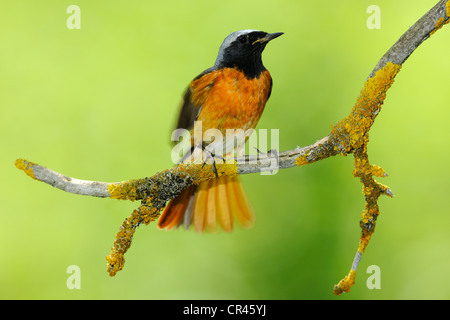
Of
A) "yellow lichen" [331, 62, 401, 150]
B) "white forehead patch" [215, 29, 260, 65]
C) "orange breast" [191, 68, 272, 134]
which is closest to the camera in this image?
"yellow lichen" [331, 62, 401, 150]

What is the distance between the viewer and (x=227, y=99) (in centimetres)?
326

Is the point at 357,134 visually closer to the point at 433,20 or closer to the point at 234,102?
the point at 433,20

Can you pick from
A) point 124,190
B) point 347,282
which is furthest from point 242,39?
point 347,282

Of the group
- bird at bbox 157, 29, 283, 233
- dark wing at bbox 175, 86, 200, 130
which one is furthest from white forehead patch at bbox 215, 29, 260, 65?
dark wing at bbox 175, 86, 200, 130

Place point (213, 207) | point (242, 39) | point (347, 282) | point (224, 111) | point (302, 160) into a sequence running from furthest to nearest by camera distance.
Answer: point (213, 207), point (242, 39), point (224, 111), point (302, 160), point (347, 282)

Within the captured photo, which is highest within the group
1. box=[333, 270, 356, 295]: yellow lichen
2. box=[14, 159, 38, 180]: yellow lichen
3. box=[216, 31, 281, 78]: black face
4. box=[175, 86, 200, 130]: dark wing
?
box=[216, 31, 281, 78]: black face

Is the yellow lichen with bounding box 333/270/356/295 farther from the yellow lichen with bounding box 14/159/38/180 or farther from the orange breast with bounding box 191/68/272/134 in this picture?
the yellow lichen with bounding box 14/159/38/180

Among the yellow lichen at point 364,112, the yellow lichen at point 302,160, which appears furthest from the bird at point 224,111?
the yellow lichen at point 364,112

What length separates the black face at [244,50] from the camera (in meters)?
3.35

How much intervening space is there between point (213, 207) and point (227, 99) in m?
0.84

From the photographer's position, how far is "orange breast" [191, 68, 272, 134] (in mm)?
3256

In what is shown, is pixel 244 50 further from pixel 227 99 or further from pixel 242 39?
Result: pixel 227 99

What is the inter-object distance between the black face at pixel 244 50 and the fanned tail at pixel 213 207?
865 mm

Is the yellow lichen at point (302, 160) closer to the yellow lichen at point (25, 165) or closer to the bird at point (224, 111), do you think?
the bird at point (224, 111)
